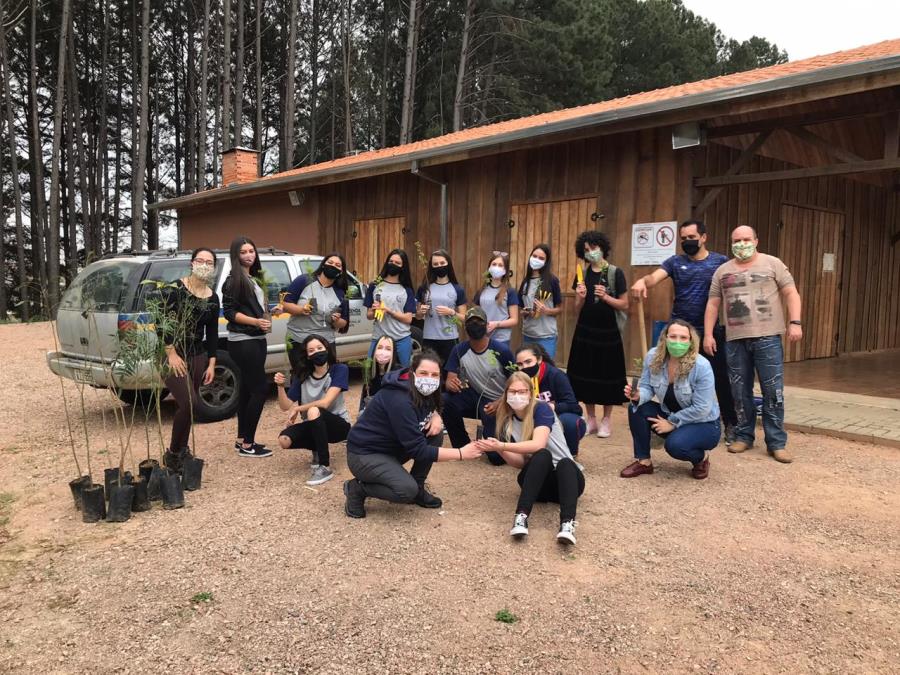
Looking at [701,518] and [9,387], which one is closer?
[701,518]

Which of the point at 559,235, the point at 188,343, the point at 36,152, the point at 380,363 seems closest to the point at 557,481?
the point at 380,363

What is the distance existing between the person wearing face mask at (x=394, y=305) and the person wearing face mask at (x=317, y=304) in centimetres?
29

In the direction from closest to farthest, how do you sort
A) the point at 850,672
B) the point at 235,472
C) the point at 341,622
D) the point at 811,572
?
the point at 850,672
the point at 341,622
the point at 811,572
the point at 235,472

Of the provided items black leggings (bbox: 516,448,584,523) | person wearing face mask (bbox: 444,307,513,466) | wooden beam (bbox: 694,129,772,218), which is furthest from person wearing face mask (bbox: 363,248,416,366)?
wooden beam (bbox: 694,129,772,218)

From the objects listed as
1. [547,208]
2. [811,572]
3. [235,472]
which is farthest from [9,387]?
[811,572]

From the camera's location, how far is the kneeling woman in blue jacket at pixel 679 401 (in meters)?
4.39

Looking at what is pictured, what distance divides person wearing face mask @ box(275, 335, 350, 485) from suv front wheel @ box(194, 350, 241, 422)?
184 centimetres

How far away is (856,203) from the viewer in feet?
34.7

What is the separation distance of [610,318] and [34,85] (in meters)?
24.0

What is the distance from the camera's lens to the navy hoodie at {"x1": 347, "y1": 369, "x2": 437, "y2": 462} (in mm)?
3787

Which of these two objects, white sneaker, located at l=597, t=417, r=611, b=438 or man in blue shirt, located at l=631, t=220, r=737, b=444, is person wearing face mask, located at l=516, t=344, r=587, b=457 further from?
white sneaker, located at l=597, t=417, r=611, b=438

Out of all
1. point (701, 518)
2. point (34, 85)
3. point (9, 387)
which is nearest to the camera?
point (701, 518)

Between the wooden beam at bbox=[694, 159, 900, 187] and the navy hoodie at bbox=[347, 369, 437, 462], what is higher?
the wooden beam at bbox=[694, 159, 900, 187]

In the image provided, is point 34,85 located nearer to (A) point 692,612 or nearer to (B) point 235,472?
(B) point 235,472
